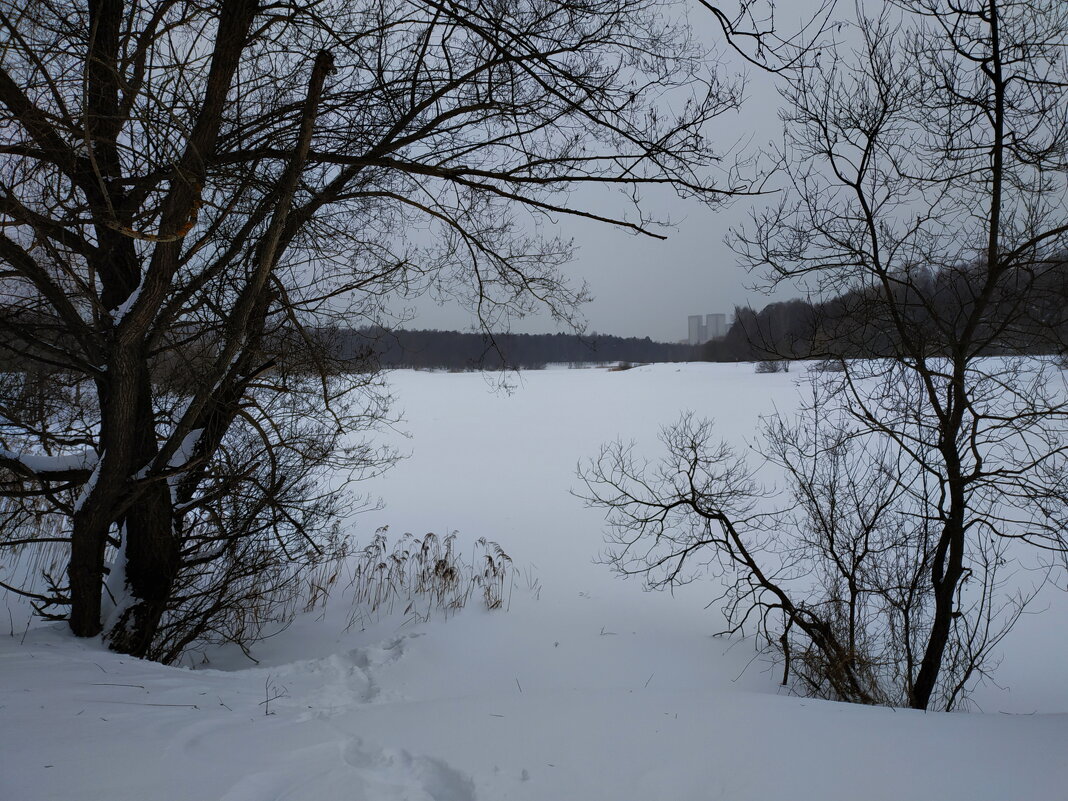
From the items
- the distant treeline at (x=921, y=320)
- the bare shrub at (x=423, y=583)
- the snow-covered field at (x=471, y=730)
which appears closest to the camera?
the snow-covered field at (x=471, y=730)

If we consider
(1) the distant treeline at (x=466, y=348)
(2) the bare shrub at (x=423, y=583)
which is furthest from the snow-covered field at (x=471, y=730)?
(1) the distant treeline at (x=466, y=348)

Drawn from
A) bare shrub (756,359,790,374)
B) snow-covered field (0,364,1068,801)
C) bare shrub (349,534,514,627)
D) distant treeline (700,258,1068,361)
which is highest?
distant treeline (700,258,1068,361)

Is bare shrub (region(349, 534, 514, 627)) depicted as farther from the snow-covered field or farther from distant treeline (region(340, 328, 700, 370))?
distant treeline (region(340, 328, 700, 370))

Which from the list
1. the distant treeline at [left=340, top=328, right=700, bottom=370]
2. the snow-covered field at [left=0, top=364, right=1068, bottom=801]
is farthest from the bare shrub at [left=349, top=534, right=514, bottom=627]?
the distant treeline at [left=340, top=328, right=700, bottom=370]

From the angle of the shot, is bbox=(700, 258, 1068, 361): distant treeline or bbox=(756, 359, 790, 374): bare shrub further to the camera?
bbox=(756, 359, 790, 374): bare shrub

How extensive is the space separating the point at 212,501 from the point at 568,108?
4669 millimetres

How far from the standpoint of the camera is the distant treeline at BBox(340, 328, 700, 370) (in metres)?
5.70

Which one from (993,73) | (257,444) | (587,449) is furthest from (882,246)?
(587,449)

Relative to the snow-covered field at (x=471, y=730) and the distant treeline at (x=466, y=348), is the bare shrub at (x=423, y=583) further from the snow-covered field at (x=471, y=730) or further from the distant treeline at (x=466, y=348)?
the distant treeline at (x=466, y=348)

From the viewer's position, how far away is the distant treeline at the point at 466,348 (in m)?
5.70

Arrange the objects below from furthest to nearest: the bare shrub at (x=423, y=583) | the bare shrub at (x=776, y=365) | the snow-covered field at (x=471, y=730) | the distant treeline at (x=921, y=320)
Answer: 1. the bare shrub at (x=423, y=583)
2. the bare shrub at (x=776, y=365)
3. the distant treeline at (x=921, y=320)
4. the snow-covered field at (x=471, y=730)

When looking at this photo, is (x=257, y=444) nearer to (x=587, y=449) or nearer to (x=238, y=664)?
(x=238, y=664)

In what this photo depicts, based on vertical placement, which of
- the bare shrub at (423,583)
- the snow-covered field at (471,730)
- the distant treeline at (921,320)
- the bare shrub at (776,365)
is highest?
the distant treeline at (921,320)

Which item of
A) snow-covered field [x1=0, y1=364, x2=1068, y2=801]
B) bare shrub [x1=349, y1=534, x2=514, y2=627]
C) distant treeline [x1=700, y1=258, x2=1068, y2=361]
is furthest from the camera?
bare shrub [x1=349, y1=534, x2=514, y2=627]
